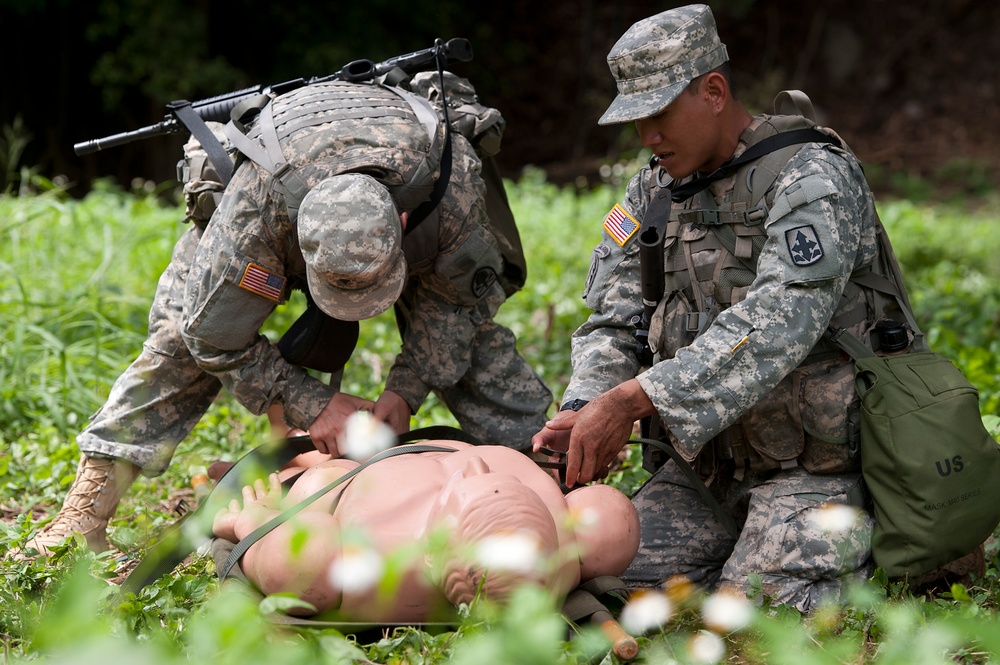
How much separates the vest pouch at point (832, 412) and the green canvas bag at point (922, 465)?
5 centimetres

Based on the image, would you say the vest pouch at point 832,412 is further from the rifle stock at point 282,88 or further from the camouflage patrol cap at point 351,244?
the rifle stock at point 282,88

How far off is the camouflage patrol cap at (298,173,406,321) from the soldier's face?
2.45 feet

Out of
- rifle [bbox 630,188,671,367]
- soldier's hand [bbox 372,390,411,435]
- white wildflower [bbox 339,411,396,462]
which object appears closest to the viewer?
rifle [bbox 630,188,671,367]

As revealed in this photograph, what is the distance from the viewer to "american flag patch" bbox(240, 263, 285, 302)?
3062 millimetres

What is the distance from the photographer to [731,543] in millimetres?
3135

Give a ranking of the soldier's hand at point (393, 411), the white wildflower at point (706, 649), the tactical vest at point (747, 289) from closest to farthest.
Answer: the white wildflower at point (706, 649) → the tactical vest at point (747, 289) → the soldier's hand at point (393, 411)

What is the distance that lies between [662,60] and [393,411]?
1406 millimetres

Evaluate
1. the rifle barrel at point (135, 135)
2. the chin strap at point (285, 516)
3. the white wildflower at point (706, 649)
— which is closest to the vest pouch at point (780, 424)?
the white wildflower at point (706, 649)

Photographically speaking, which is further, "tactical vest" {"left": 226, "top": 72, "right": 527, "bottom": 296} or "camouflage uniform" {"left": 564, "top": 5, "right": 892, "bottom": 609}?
"tactical vest" {"left": 226, "top": 72, "right": 527, "bottom": 296}

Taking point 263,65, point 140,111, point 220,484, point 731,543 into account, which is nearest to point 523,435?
point 731,543

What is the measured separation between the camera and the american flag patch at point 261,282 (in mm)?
3062

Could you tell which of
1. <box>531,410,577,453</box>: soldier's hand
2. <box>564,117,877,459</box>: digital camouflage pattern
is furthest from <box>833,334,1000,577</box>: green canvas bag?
<box>531,410,577,453</box>: soldier's hand

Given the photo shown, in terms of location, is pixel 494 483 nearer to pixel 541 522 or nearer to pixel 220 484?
pixel 541 522

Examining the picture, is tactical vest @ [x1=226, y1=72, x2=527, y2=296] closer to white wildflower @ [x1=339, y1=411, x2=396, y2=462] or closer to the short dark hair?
white wildflower @ [x1=339, y1=411, x2=396, y2=462]
